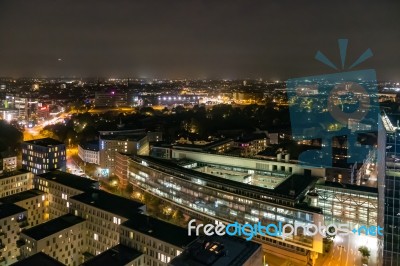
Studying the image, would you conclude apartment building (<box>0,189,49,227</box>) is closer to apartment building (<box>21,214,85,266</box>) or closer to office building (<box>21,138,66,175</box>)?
apartment building (<box>21,214,85,266</box>)

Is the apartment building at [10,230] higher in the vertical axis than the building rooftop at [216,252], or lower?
lower

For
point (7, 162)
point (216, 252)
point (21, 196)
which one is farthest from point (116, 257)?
point (7, 162)

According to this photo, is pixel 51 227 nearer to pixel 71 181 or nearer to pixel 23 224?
pixel 23 224

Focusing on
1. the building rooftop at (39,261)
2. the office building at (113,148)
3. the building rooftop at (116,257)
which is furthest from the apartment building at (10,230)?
the office building at (113,148)

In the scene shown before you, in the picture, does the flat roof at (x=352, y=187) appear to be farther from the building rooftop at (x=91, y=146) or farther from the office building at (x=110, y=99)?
the office building at (x=110, y=99)

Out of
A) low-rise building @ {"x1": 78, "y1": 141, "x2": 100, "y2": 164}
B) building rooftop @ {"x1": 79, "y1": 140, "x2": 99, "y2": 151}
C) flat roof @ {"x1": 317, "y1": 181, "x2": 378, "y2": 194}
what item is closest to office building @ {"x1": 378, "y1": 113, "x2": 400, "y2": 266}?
→ flat roof @ {"x1": 317, "y1": 181, "x2": 378, "y2": 194}

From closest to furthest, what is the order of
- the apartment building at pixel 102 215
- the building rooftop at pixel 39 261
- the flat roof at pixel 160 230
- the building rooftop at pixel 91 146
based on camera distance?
the building rooftop at pixel 39 261, the flat roof at pixel 160 230, the apartment building at pixel 102 215, the building rooftop at pixel 91 146
